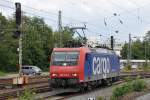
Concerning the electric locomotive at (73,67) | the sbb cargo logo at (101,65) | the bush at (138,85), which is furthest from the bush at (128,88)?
the sbb cargo logo at (101,65)

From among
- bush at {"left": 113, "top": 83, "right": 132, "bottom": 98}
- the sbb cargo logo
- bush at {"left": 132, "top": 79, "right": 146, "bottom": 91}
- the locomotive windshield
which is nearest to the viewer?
bush at {"left": 113, "top": 83, "right": 132, "bottom": 98}

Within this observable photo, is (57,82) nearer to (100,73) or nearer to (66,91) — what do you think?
(66,91)

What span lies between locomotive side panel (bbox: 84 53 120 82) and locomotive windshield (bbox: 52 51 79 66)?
83cm

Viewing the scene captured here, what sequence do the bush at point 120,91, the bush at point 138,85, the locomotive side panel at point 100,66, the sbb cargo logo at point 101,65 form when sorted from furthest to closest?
the sbb cargo logo at point 101,65
the locomotive side panel at point 100,66
the bush at point 138,85
the bush at point 120,91

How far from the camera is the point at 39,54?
289ft

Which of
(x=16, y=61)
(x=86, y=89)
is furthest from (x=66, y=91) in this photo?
(x=16, y=61)

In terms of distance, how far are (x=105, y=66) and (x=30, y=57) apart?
2059 inches

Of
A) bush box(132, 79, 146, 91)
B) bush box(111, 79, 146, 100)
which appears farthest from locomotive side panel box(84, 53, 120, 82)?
bush box(132, 79, 146, 91)

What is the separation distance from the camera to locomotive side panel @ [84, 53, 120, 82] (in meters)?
31.0

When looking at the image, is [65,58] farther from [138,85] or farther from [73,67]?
[138,85]

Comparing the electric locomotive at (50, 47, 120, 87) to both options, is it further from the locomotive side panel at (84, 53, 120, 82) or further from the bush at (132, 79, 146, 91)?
the bush at (132, 79, 146, 91)

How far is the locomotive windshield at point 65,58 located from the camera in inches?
1174

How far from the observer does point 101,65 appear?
113 ft

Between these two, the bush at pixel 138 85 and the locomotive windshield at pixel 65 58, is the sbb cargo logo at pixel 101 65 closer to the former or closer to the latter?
the locomotive windshield at pixel 65 58
